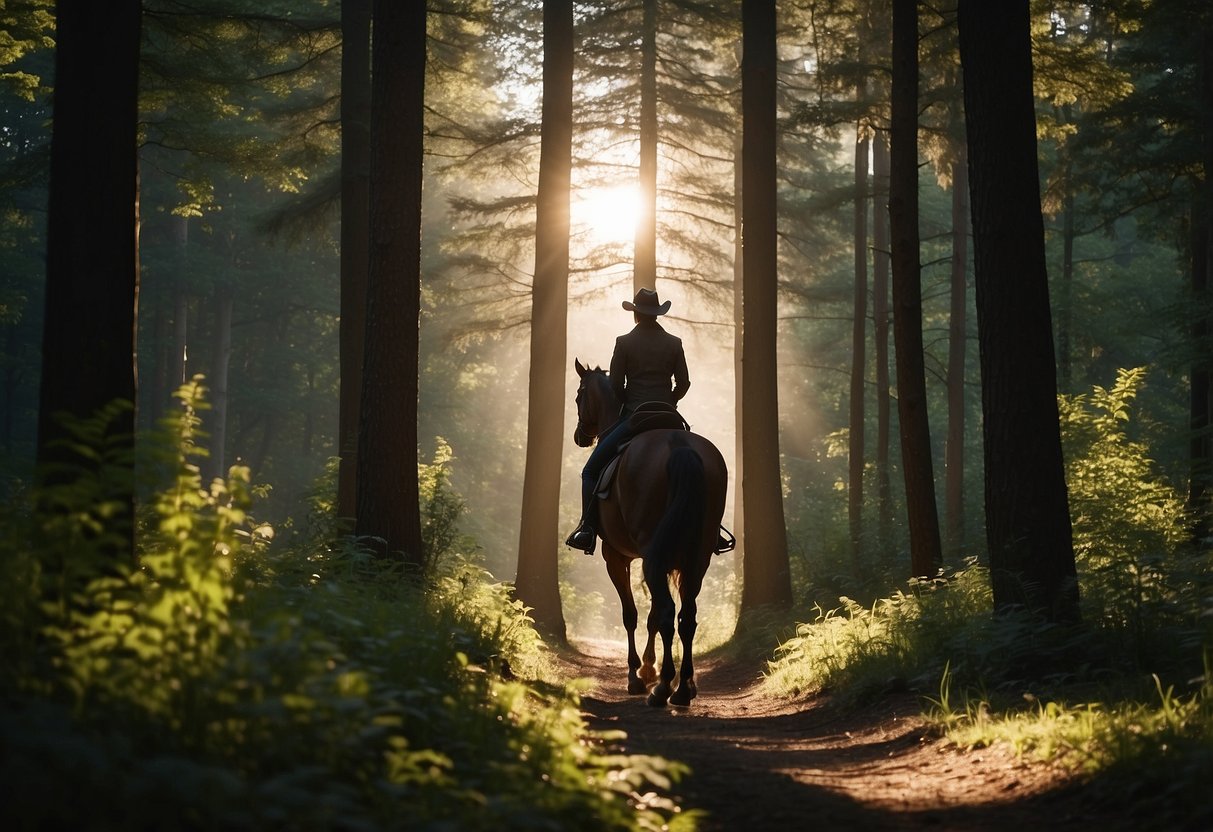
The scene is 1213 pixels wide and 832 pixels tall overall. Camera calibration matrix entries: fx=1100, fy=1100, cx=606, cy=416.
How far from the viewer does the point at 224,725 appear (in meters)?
4.07

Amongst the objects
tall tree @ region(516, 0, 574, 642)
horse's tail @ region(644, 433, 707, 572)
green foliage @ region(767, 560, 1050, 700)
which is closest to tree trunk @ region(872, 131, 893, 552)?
tall tree @ region(516, 0, 574, 642)

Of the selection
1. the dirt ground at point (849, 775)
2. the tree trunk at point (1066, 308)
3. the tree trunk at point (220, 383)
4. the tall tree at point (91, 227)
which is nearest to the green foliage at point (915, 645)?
the dirt ground at point (849, 775)

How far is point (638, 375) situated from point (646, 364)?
14 cm

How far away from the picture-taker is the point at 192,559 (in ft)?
16.2

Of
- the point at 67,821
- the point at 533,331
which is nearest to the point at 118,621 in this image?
the point at 67,821

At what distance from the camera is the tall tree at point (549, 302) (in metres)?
18.5

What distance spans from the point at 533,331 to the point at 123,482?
1382 centimetres

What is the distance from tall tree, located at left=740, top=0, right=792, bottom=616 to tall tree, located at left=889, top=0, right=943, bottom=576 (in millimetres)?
3810

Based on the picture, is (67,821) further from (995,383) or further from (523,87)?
(523,87)

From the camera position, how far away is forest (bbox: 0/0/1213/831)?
14.7ft

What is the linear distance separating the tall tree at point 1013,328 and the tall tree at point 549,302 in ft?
33.5

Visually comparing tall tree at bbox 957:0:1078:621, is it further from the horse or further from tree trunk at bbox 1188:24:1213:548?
tree trunk at bbox 1188:24:1213:548

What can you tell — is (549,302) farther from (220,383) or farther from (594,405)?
(220,383)

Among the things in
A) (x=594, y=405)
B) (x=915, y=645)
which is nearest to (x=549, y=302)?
(x=594, y=405)
